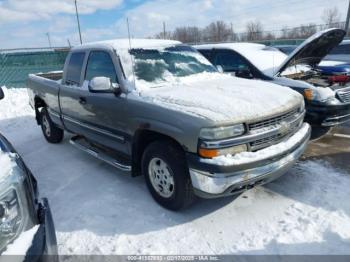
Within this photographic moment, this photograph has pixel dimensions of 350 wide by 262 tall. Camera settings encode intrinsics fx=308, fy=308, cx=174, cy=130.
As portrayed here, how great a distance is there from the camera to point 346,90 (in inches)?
203

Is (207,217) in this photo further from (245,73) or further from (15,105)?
(15,105)

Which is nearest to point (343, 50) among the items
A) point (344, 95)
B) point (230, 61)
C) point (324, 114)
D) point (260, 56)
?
point (260, 56)

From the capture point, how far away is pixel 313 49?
5.86 meters

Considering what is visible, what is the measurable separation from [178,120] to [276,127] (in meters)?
1.04

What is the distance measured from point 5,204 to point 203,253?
1.77 m

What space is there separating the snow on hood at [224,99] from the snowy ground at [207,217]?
1103 millimetres

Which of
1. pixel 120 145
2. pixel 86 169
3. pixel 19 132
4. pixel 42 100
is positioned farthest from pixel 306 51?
pixel 19 132

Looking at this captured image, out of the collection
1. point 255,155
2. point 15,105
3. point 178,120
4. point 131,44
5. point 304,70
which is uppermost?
point 131,44

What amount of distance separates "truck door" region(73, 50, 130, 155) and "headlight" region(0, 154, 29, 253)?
6.13 feet

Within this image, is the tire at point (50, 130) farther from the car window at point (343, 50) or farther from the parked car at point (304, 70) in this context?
the car window at point (343, 50)

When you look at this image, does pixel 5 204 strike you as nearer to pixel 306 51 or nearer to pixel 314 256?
pixel 314 256

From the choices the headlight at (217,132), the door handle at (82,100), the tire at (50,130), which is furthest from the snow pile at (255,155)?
the tire at (50,130)

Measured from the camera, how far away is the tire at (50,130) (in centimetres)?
616

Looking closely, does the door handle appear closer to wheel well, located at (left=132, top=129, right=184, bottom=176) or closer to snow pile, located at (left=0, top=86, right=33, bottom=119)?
wheel well, located at (left=132, top=129, right=184, bottom=176)
